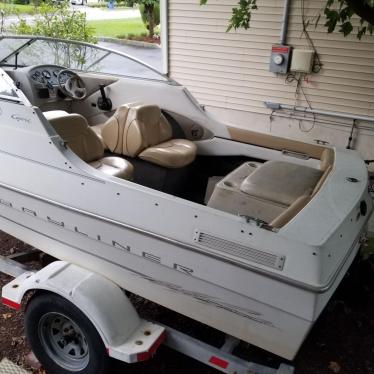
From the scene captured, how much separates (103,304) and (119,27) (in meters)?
15.0

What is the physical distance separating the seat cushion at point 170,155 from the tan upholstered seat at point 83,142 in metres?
0.32

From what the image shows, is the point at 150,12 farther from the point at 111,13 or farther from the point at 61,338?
the point at 61,338

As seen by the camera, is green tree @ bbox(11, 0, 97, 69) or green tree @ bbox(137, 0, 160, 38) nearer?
green tree @ bbox(11, 0, 97, 69)

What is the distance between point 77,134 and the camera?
264cm

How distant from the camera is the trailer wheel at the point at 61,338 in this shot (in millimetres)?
1933

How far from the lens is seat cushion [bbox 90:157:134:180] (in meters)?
2.54

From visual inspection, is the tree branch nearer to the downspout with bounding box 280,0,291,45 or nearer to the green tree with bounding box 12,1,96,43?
the downspout with bounding box 280,0,291,45

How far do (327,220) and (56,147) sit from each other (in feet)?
4.53

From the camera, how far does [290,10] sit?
192 inches

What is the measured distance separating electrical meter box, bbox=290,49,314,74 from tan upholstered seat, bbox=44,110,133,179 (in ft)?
10.4

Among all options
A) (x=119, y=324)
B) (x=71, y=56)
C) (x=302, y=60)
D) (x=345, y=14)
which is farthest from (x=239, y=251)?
(x=302, y=60)

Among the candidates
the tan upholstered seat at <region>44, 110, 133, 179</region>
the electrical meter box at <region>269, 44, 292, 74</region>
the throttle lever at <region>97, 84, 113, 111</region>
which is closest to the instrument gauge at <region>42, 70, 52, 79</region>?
the throttle lever at <region>97, 84, 113, 111</region>

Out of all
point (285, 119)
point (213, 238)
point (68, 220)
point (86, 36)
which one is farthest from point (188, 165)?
point (86, 36)

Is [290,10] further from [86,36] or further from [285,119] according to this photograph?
[86,36]
